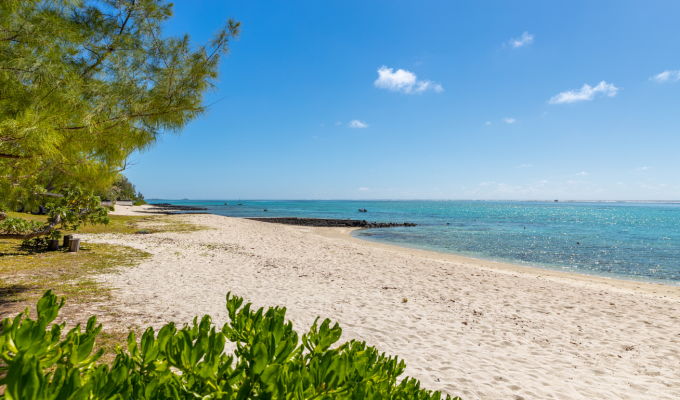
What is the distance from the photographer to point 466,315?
6645mm

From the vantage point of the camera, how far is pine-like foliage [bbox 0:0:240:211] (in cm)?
389

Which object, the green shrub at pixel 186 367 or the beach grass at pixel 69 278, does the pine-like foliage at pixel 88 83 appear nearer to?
the beach grass at pixel 69 278

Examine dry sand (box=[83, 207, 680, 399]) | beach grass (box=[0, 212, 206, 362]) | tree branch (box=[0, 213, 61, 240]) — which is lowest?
dry sand (box=[83, 207, 680, 399])

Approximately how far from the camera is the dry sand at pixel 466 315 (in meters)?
4.34

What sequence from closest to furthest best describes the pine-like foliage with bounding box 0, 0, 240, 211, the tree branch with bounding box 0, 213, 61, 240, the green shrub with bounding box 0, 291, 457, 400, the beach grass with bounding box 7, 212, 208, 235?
the green shrub with bounding box 0, 291, 457, 400 → the pine-like foliage with bounding box 0, 0, 240, 211 → the tree branch with bounding box 0, 213, 61, 240 → the beach grass with bounding box 7, 212, 208, 235

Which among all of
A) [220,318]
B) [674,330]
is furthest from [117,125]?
[674,330]

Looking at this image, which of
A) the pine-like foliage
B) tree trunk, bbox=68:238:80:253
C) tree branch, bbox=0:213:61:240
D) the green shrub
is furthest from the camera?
tree trunk, bbox=68:238:80:253

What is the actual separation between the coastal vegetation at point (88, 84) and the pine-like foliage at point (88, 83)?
0.04 ft

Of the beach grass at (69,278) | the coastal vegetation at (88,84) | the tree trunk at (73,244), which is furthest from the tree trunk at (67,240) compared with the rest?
the coastal vegetation at (88,84)

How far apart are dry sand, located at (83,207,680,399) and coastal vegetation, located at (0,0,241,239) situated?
9.16 feet

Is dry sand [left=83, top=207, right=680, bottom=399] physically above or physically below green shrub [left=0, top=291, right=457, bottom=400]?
below

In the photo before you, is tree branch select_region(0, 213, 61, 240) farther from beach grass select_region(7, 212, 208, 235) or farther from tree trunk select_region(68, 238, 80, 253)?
beach grass select_region(7, 212, 208, 235)

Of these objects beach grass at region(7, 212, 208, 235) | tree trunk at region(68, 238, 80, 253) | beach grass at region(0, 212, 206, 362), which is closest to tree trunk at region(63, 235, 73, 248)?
tree trunk at region(68, 238, 80, 253)

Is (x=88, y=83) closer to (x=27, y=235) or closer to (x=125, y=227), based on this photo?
(x=27, y=235)
